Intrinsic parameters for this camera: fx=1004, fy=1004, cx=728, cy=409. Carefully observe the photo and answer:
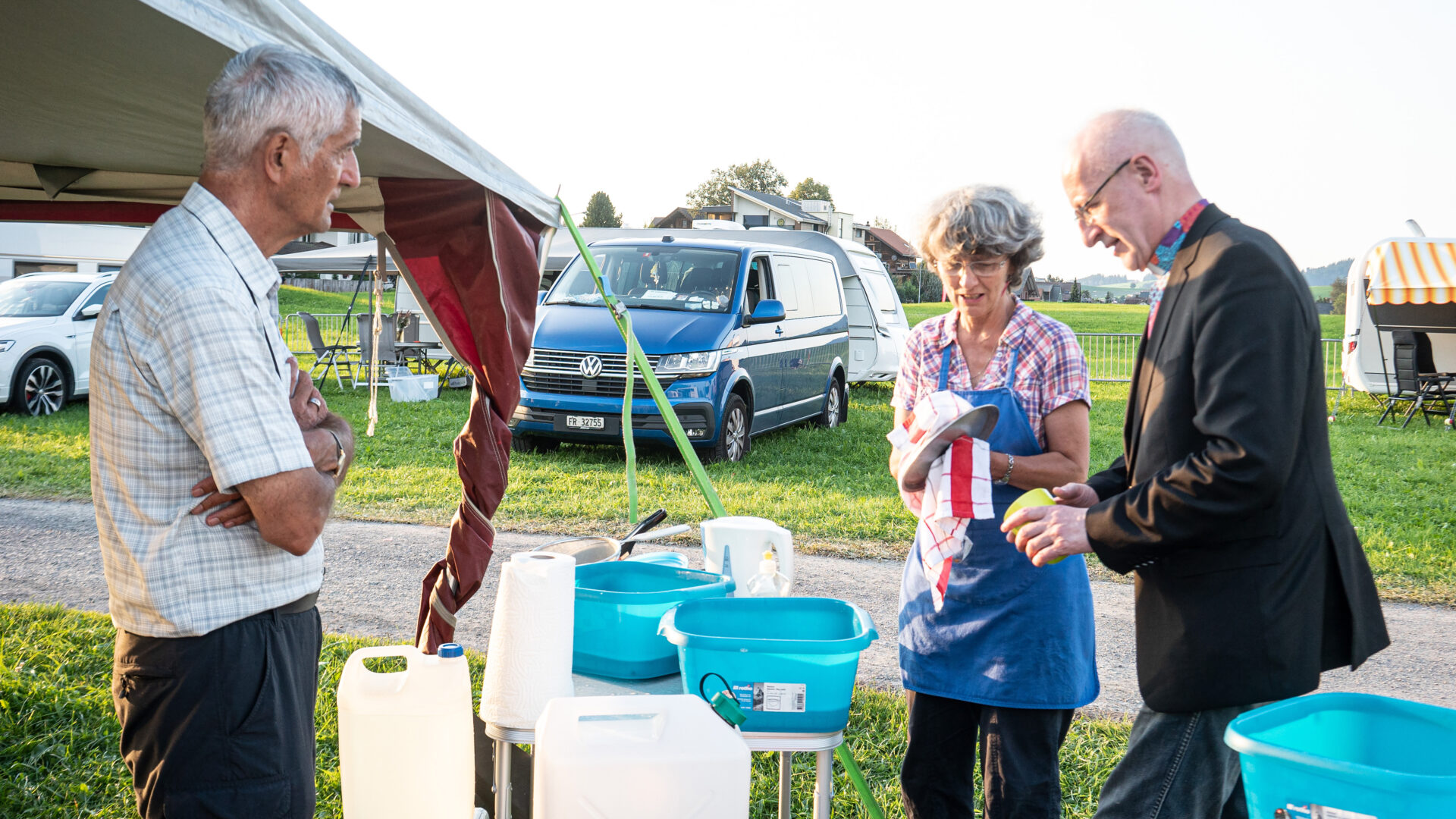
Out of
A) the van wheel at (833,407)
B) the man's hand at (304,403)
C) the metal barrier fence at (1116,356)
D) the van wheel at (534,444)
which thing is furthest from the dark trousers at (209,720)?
the metal barrier fence at (1116,356)

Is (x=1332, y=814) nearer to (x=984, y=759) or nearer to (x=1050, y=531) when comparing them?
(x=1050, y=531)

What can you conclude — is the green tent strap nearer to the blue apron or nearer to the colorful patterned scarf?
the blue apron

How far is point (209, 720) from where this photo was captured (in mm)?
1838

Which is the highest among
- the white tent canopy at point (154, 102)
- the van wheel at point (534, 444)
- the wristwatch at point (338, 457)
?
the white tent canopy at point (154, 102)

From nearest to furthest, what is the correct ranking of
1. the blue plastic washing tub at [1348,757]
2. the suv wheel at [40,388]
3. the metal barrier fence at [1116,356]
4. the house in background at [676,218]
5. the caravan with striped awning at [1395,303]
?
the blue plastic washing tub at [1348,757], the suv wheel at [40,388], the caravan with striped awning at [1395,303], the metal barrier fence at [1116,356], the house in background at [676,218]

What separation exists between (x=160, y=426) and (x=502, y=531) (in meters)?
5.47

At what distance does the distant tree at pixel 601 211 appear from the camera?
82331 mm

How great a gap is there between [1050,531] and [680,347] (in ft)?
23.1

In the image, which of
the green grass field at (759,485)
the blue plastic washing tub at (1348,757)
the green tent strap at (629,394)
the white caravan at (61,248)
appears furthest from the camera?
the white caravan at (61,248)

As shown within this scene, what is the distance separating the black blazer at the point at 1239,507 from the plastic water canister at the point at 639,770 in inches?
32.7

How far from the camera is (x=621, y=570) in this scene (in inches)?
116

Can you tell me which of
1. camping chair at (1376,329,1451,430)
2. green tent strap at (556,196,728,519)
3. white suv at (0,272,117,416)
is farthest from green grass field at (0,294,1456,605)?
green tent strap at (556,196,728,519)

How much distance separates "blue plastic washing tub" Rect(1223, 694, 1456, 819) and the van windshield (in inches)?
311

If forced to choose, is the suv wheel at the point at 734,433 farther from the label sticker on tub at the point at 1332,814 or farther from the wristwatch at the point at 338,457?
the label sticker on tub at the point at 1332,814
